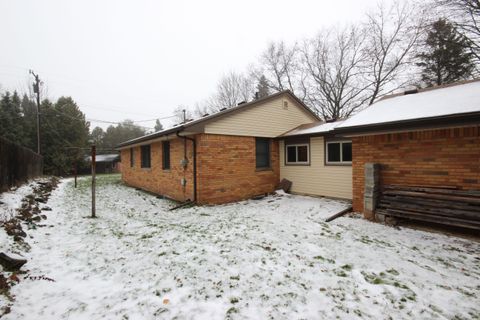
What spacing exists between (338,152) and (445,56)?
13.3 m

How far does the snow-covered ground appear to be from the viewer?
254cm

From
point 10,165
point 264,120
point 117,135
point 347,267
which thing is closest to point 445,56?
point 264,120

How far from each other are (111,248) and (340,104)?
2462 cm

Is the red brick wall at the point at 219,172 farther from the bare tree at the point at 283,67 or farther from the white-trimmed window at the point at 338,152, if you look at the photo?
the bare tree at the point at 283,67

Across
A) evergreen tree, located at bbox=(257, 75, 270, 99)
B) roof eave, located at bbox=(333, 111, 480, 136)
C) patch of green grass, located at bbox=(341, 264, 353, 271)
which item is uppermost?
evergreen tree, located at bbox=(257, 75, 270, 99)

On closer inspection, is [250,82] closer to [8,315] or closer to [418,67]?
[418,67]

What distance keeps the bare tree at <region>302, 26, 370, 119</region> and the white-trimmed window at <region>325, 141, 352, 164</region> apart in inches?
639

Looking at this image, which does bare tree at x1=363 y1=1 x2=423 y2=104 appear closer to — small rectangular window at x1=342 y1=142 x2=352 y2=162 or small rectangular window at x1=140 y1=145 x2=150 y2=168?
small rectangular window at x1=342 y1=142 x2=352 y2=162

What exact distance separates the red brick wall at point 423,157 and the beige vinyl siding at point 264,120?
4.44 meters

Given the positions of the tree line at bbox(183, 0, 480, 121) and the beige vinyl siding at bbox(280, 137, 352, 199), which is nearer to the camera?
the beige vinyl siding at bbox(280, 137, 352, 199)

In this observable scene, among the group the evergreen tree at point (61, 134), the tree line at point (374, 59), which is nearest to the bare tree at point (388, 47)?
the tree line at point (374, 59)

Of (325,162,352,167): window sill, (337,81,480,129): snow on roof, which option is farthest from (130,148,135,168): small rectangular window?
(337,81,480,129): snow on roof

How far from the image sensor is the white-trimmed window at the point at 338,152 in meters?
8.60

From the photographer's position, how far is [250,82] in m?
30.8
